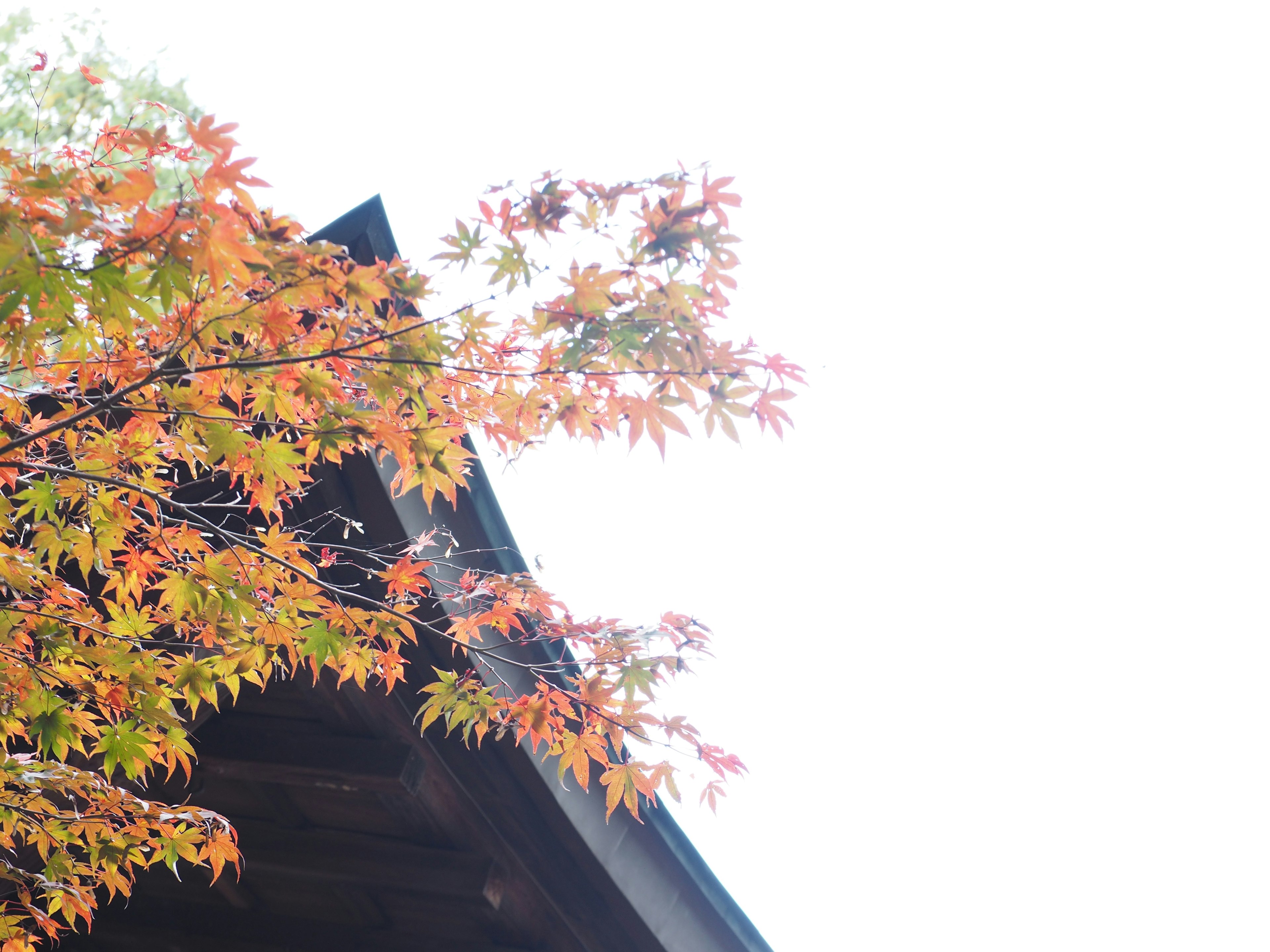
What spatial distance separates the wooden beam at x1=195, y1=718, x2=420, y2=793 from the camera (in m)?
3.02

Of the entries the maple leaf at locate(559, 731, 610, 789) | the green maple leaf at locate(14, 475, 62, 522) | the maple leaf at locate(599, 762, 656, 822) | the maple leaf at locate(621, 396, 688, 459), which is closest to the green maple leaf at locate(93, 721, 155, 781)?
the green maple leaf at locate(14, 475, 62, 522)

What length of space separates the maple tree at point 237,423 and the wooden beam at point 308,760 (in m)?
0.68

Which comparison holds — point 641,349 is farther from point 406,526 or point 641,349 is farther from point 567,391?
point 406,526

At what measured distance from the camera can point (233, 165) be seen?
1493mm

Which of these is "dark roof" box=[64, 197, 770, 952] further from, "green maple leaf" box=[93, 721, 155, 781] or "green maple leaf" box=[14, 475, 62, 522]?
"green maple leaf" box=[93, 721, 155, 781]

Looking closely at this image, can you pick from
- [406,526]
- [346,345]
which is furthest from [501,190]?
[406,526]

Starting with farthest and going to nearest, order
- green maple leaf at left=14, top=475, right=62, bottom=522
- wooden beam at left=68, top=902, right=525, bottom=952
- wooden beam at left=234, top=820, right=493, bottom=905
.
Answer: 1. wooden beam at left=68, top=902, right=525, bottom=952
2. wooden beam at left=234, top=820, right=493, bottom=905
3. green maple leaf at left=14, top=475, right=62, bottom=522

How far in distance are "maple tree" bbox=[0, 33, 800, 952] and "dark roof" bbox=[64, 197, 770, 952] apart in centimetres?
29

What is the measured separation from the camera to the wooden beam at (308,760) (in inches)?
119

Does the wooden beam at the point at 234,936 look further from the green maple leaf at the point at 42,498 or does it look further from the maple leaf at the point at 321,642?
the green maple leaf at the point at 42,498

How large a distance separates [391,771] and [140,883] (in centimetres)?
197

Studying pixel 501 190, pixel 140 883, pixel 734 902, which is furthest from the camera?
pixel 140 883

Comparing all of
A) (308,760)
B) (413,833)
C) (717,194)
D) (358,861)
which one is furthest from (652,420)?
(358,861)

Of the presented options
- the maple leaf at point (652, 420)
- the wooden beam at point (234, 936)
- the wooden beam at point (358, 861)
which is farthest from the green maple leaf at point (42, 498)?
the wooden beam at point (234, 936)
